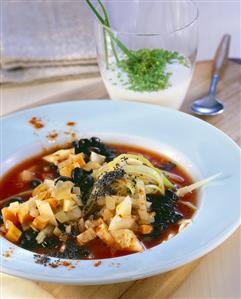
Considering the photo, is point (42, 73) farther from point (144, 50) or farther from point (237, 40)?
point (237, 40)

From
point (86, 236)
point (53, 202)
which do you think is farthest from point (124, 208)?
point (53, 202)

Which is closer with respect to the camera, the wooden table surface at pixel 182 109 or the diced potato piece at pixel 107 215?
the wooden table surface at pixel 182 109

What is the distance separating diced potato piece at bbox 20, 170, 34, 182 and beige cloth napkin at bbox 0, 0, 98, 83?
0.99 meters

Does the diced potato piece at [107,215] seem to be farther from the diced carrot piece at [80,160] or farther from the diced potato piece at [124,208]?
the diced carrot piece at [80,160]

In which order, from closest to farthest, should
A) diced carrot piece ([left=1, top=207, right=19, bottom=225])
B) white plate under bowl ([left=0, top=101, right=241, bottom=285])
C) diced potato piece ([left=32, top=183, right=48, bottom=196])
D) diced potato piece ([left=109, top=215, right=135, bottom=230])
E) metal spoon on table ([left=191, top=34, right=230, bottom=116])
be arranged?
white plate under bowl ([left=0, top=101, right=241, bottom=285]) < diced potato piece ([left=109, top=215, right=135, bottom=230]) < diced carrot piece ([left=1, top=207, right=19, bottom=225]) < diced potato piece ([left=32, top=183, right=48, bottom=196]) < metal spoon on table ([left=191, top=34, right=230, bottom=116])

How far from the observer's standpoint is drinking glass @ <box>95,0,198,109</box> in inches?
107

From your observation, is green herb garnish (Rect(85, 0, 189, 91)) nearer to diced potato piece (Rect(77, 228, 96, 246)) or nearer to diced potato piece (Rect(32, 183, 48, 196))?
diced potato piece (Rect(32, 183, 48, 196))

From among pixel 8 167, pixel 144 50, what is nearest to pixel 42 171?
pixel 8 167

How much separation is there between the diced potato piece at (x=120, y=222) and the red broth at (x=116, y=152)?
0.07 meters

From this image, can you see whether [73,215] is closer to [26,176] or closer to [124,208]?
[124,208]

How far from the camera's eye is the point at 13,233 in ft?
6.39

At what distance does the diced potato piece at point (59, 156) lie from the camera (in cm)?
237

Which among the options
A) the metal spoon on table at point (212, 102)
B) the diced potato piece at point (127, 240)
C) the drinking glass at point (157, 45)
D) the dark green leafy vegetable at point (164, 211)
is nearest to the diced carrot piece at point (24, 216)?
the diced potato piece at point (127, 240)

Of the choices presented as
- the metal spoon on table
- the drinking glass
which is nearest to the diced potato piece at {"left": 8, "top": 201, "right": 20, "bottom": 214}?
the drinking glass
